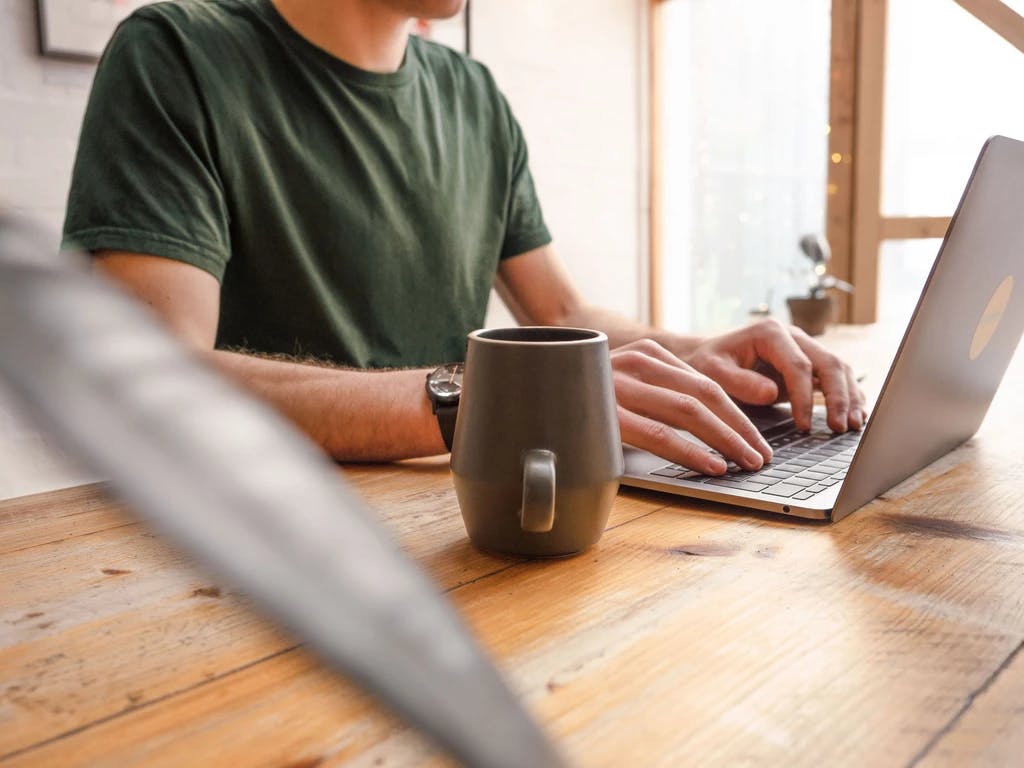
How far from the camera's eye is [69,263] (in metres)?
0.16

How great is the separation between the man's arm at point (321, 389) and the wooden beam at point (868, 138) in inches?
83.5

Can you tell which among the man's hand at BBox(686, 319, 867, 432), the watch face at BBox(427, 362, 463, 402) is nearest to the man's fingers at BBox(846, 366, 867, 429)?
the man's hand at BBox(686, 319, 867, 432)

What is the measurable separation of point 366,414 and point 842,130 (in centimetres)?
234

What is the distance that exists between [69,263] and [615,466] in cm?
39

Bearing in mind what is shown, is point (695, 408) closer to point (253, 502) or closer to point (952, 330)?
point (952, 330)

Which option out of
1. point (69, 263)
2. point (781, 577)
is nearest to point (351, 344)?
point (781, 577)

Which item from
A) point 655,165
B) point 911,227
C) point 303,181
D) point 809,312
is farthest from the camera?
point 655,165

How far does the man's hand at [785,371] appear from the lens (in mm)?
844

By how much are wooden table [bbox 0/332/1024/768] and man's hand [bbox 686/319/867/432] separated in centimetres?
23

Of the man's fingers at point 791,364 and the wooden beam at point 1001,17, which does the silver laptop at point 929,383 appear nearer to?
the man's fingers at point 791,364

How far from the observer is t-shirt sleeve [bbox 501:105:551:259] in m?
1.56

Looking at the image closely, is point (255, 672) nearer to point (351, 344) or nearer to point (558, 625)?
point (558, 625)

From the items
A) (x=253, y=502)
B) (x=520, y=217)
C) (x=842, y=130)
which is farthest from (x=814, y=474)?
(x=842, y=130)

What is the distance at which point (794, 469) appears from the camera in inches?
27.1
